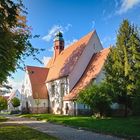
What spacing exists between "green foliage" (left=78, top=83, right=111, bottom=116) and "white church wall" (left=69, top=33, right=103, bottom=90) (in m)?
9.50

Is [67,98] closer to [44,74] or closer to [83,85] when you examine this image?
[83,85]

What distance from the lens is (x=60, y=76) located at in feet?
141

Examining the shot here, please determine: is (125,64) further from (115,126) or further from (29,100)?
(29,100)

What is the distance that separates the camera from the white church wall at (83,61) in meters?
40.3

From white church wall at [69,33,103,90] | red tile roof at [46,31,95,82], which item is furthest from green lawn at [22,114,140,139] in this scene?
red tile roof at [46,31,95,82]

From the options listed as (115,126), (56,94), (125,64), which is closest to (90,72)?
(125,64)

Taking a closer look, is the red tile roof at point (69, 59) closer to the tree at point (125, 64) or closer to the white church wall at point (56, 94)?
the white church wall at point (56, 94)

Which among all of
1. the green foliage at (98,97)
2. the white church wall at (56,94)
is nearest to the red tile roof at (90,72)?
the white church wall at (56,94)

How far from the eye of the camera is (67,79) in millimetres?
41094

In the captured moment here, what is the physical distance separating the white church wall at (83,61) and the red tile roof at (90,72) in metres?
0.58

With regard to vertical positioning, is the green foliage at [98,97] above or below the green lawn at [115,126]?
above

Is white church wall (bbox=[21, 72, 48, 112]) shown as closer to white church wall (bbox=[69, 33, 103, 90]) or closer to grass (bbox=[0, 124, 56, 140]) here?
white church wall (bbox=[69, 33, 103, 90])

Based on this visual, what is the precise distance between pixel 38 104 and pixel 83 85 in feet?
44.5

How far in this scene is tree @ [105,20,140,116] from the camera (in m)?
30.6
